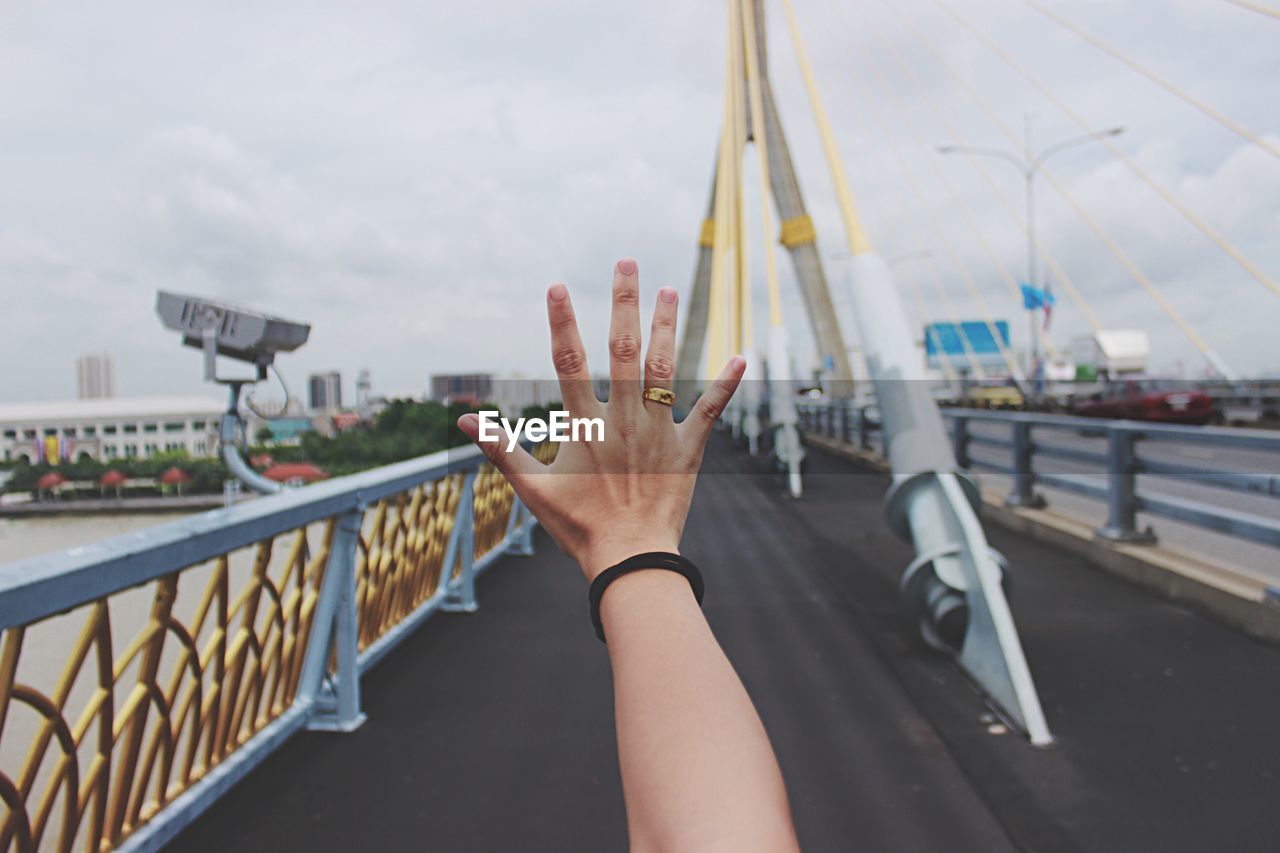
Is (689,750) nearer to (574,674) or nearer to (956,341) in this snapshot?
(574,674)

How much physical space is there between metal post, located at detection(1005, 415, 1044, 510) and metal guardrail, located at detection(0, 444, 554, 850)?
6500 millimetres

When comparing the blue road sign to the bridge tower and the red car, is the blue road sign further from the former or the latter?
the red car

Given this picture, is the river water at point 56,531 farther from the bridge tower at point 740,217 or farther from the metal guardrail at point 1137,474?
the bridge tower at point 740,217

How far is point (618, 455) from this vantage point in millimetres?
1021

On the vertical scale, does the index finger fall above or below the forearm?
above

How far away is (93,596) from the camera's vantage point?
2082 millimetres

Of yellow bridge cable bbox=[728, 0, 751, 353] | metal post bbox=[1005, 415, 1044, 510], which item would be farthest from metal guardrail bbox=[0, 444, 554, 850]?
yellow bridge cable bbox=[728, 0, 751, 353]

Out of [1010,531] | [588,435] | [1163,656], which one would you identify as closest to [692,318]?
[1010,531]

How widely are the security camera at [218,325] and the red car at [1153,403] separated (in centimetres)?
2370

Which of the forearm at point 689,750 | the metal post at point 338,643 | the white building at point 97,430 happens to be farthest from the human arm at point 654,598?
the metal post at point 338,643

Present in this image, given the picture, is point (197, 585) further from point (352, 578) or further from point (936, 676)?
point (936, 676)

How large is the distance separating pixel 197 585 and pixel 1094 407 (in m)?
28.4

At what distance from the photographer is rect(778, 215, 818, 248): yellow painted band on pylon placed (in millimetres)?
30609

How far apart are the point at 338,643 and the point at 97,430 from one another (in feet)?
5.43
